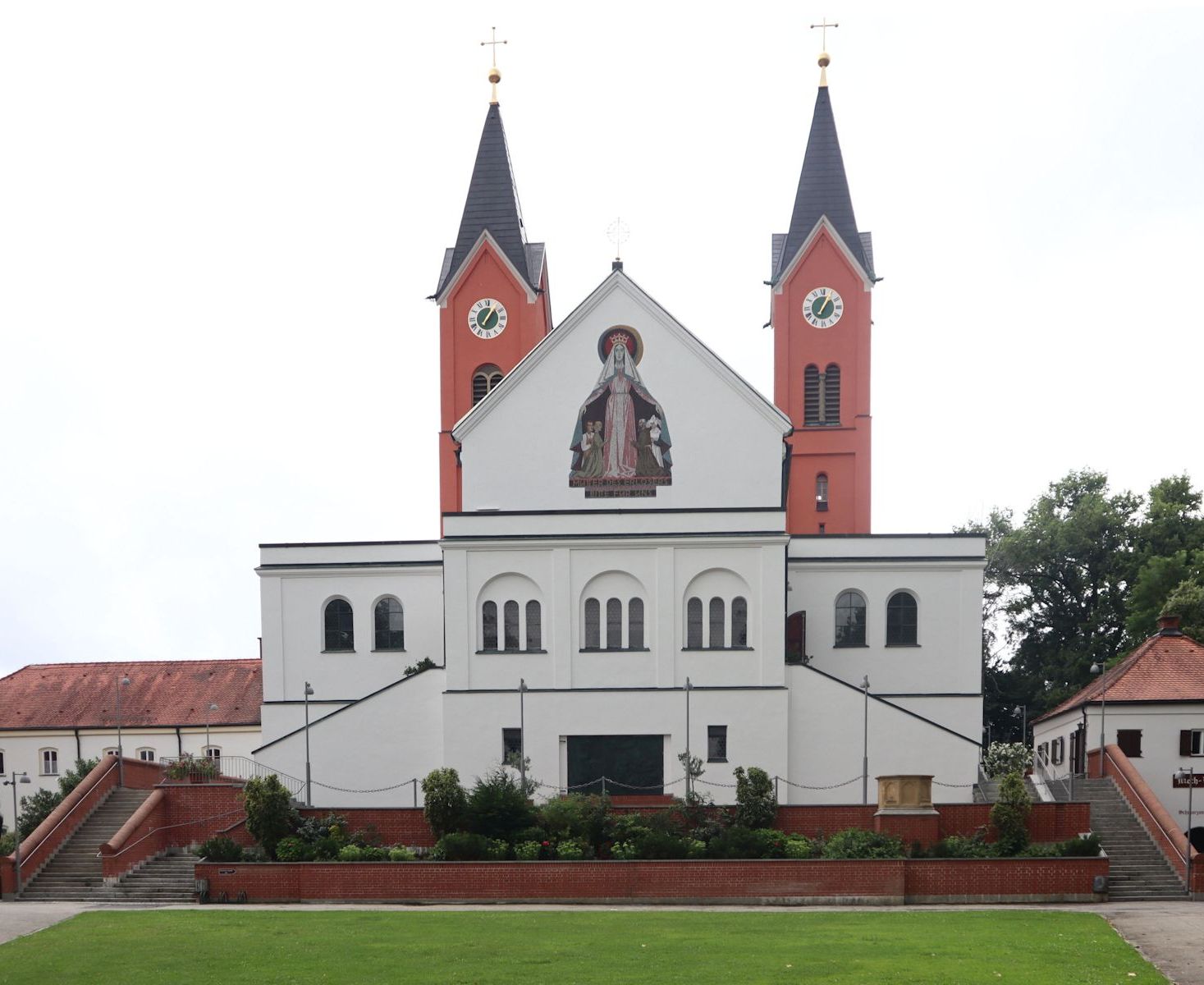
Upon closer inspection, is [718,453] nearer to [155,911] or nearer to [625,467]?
[625,467]

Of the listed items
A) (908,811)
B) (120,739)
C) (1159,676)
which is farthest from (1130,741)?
(120,739)

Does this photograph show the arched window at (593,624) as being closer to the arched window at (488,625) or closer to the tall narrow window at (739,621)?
the arched window at (488,625)

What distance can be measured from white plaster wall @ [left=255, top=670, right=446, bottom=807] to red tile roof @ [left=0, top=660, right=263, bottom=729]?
59.7ft

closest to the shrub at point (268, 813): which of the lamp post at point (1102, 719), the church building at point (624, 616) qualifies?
the church building at point (624, 616)

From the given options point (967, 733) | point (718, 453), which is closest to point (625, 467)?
point (718, 453)

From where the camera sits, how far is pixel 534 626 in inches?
1857

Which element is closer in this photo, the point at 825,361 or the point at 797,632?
the point at 797,632

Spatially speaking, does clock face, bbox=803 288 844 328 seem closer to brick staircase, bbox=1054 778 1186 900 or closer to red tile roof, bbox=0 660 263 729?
brick staircase, bbox=1054 778 1186 900

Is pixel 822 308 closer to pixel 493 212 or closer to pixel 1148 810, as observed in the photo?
pixel 493 212

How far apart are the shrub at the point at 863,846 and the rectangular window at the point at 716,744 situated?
8.23 m

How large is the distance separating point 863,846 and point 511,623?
14.3m

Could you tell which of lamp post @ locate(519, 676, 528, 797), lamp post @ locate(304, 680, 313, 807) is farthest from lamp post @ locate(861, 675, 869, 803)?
lamp post @ locate(304, 680, 313, 807)

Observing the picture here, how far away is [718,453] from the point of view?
4838 cm

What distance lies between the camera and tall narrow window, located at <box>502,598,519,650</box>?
47.0 m
